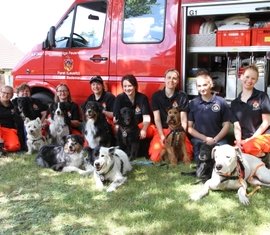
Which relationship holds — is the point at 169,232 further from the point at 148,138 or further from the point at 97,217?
the point at 148,138

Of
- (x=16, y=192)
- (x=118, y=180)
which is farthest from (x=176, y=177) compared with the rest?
(x=16, y=192)

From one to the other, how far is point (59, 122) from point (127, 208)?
10.0 feet

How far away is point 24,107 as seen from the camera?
280 inches

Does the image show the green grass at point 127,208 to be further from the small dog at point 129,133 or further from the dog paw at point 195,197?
the small dog at point 129,133

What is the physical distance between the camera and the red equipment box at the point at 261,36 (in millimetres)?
5828

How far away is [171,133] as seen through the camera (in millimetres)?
5871

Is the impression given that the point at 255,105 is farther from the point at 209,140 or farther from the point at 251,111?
the point at 209,140

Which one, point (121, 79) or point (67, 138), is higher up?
point (121, 79)

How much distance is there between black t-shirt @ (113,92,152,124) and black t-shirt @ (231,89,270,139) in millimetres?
1418

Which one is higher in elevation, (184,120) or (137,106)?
(137,106)

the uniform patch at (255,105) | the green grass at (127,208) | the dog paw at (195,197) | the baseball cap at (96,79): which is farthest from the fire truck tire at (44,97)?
the dog paw at (195,197)

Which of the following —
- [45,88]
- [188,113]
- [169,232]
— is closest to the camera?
[169,232]

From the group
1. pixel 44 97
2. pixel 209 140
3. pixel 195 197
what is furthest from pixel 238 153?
pixel 44 97

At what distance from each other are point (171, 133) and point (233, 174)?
1578mm
